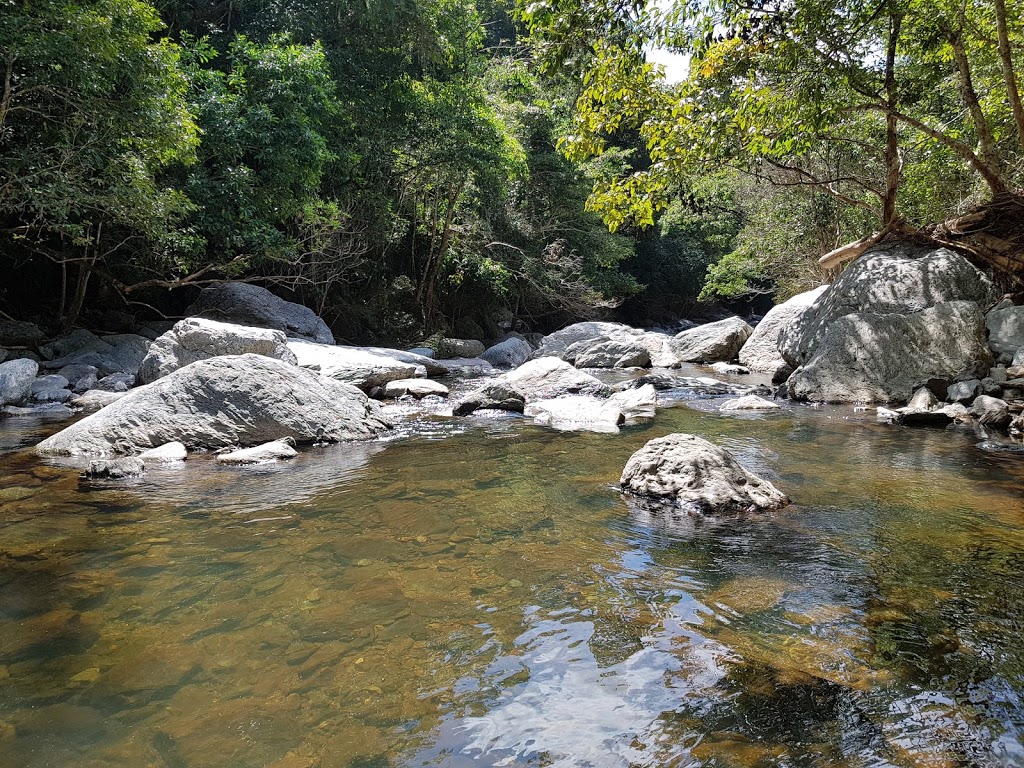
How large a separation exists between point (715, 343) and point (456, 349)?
742cm

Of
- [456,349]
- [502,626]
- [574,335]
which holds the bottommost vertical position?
[502,626]

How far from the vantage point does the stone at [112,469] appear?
5.60m

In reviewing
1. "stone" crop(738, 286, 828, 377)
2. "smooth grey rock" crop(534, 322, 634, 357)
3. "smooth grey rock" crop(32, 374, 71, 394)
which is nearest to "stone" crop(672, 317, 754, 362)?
"stone" crop(738, 286, 828, 377)

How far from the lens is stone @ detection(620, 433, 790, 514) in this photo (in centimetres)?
470

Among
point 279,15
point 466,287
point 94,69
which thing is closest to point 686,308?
point 466,287

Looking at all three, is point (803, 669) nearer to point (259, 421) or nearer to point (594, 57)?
point (594, 57)

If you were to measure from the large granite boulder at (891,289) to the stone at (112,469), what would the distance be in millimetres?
10194

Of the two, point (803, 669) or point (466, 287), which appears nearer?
point (803, 669)

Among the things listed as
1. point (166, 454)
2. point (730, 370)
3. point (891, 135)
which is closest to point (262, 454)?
point (166, 454)

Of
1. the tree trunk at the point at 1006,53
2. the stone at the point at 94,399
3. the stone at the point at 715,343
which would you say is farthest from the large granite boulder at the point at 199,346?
the stone at the point at 715,343

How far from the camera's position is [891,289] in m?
10.7

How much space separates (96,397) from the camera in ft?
32.3

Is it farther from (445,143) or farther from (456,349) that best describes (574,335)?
(445,143)

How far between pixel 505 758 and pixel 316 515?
113 inches
